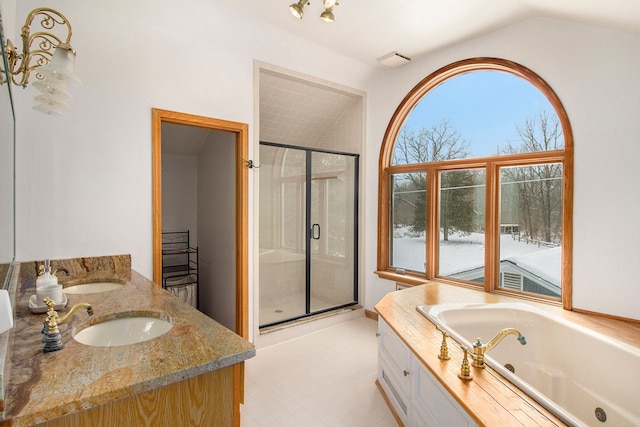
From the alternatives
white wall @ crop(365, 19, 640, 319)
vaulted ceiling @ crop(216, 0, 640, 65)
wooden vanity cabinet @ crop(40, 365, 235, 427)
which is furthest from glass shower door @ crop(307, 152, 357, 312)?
wooden vanity cabinet @ crop(40, 365, 235, 427)

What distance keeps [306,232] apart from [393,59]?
1990 millimetres

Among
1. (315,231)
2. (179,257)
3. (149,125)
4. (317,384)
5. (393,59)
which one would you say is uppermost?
(393,59)

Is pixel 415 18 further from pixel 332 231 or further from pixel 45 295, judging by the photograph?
pixel 45 295

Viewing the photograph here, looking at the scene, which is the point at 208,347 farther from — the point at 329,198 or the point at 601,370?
the point at 329,198

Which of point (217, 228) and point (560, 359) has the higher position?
point (217, 228)

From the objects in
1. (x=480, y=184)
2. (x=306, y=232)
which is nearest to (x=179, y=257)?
(x=306, y=232)

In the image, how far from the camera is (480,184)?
3199 mm

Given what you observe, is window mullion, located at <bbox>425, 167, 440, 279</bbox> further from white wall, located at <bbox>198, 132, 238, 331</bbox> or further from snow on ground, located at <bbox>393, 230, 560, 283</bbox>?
white wall, located at <bbox>198, 132, 238, 331</bbox>

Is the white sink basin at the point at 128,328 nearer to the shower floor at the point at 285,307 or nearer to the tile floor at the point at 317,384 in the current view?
the tile floor at the point at 317,384

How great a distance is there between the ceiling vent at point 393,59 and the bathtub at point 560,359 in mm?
2402

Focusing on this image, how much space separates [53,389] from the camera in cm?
84

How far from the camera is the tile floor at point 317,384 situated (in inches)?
85.3

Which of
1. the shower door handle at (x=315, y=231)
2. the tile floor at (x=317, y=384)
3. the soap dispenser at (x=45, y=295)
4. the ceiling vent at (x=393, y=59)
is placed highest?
the ceiling vent at (x=393, y=59)

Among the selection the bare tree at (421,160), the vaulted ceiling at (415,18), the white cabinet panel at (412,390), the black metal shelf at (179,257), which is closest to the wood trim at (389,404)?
the white cabinet panel at (412,390)
